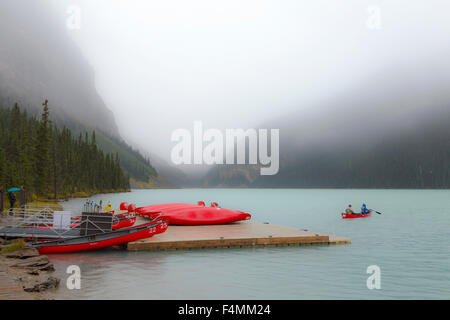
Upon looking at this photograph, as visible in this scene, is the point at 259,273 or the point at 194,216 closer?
the point at 259,273

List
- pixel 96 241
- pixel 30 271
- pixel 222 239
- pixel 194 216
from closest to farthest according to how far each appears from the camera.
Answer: pixel 30 271 < pixel 96 241 < pixel 222 239 < pixel 194 216

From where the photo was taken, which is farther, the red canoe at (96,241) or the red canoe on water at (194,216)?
the red canoe on water at (194,216)

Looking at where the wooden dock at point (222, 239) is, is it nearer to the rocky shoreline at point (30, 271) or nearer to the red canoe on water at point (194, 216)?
the red canoe on water at point (194, 216)

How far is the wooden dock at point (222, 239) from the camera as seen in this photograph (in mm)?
22312

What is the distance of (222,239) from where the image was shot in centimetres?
2362

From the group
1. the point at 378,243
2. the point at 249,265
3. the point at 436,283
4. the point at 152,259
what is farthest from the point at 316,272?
the point at 378,243

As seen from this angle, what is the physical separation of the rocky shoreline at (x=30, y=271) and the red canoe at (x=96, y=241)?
5.90 feet

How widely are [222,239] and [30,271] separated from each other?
11.2 meters

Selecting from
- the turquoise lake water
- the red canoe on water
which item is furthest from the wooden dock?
the red canoe on water

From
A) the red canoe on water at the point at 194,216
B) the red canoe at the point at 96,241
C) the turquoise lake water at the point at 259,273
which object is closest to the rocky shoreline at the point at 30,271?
the turquoise lake water at the point at 259,273

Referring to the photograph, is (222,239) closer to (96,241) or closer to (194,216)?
(96,241)

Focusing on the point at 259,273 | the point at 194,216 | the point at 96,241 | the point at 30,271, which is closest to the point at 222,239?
the point at 259,273

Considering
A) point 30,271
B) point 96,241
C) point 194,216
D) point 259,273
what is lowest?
point 259,273

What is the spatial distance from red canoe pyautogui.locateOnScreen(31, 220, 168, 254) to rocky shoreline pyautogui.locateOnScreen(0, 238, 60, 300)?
5.90 ft
